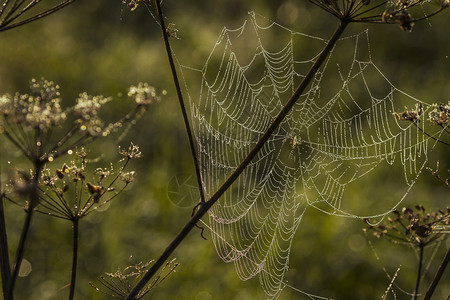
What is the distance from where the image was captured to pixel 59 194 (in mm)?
2049

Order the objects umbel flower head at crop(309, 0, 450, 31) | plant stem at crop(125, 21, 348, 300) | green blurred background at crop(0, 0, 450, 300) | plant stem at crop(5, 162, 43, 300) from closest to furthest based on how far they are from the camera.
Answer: plant stem at crop(5, 162, 43, 300)
umbel flower head at crop(309, 0, 450, 31)
plant stem at crop(125, 21, 348, 300)
green blurred background at crop(0, 0, 450, 300)

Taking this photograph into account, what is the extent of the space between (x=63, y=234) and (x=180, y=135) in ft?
5.65

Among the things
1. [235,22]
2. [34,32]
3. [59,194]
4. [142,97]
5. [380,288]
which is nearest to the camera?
[142,97]

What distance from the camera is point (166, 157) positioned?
6984 millimetres

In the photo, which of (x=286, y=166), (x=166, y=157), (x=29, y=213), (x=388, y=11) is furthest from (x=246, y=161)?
(x=166, y=157)

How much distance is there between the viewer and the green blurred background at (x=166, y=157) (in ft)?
17.6

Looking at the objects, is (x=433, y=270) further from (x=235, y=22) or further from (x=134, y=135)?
(x=235, y=22)

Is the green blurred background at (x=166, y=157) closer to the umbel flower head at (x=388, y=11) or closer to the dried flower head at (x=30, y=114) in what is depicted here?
the umbel flower head at (x=388, y=11)

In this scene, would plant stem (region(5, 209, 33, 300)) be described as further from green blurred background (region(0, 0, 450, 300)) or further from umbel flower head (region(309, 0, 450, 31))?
green blurred background (region(0, 0, 450, 300))

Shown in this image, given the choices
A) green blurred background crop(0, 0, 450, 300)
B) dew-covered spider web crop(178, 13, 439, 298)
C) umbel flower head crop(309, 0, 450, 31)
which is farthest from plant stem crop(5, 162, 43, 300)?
green blurred background crop(0, 0, 450, 300)

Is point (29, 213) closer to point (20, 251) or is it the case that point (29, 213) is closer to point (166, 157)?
point (20, 251)

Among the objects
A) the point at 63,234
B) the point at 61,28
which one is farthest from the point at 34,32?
the point at 63,234

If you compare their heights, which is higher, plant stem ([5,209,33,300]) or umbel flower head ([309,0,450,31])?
umbel flower head ([309,0,450,31])

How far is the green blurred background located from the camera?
5355 mm
